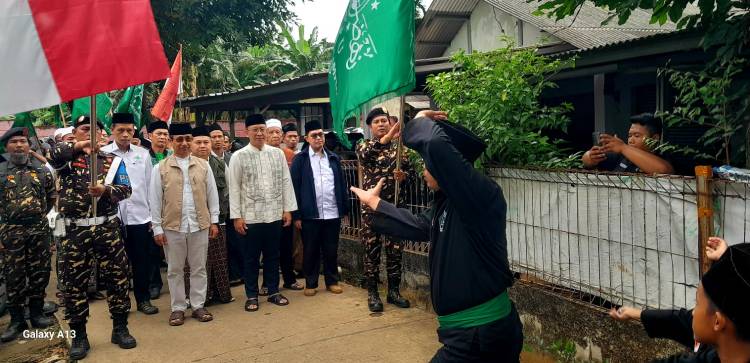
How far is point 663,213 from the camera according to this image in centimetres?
346

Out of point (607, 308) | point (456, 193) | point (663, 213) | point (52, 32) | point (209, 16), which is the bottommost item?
point (607, 308)

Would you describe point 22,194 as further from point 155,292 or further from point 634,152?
point 634,152

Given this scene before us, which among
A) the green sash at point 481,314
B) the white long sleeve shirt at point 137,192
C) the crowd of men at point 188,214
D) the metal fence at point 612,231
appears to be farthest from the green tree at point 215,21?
the green sash at point 481,314

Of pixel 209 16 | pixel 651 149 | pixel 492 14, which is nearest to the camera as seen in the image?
pixel 651 149

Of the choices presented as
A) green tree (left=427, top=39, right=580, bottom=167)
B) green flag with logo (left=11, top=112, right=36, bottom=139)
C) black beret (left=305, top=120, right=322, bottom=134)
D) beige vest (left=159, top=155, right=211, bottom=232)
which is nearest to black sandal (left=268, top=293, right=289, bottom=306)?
beige vest (left=159, top=155, right=211, bottom=232)

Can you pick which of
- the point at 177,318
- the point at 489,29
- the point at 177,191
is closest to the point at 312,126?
the point at 177,191

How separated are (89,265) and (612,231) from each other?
4.31m

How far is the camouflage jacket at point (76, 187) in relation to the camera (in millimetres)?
5059

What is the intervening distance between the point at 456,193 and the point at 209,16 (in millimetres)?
14789

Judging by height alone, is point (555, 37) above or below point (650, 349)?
above

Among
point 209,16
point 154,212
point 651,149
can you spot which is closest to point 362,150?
point 154,212

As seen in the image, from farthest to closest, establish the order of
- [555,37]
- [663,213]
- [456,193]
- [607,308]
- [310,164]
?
1. [555,37]
2. [310,164]
3. [607,308]
4. [663,213]
5. [456,193]

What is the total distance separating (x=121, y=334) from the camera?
5359mm

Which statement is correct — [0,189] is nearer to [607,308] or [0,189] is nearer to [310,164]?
[310,164]
